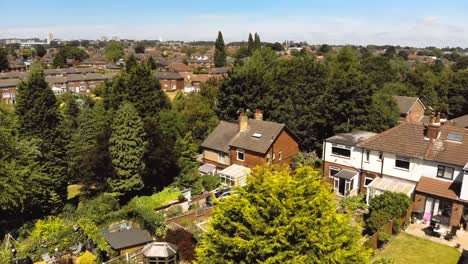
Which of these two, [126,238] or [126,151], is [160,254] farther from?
[126,151]

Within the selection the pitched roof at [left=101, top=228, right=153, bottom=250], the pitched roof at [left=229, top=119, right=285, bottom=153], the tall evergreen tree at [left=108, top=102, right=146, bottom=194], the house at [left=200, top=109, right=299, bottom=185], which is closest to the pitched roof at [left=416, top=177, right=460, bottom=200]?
the house at [left=200, top=109, right=299, bottom=185]

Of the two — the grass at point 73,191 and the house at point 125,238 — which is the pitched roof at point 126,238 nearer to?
the house at point 125,238

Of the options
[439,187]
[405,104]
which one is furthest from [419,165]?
[405,104]

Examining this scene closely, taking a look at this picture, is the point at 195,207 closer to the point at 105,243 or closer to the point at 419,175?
the point at 105,243

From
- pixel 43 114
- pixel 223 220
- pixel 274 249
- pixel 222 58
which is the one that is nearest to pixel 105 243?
pixel 223 220

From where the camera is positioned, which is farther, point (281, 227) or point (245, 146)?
point (245, 146)

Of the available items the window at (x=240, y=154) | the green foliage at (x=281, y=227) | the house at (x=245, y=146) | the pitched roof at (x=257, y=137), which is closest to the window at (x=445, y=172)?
the house at (x=245, y=146)
